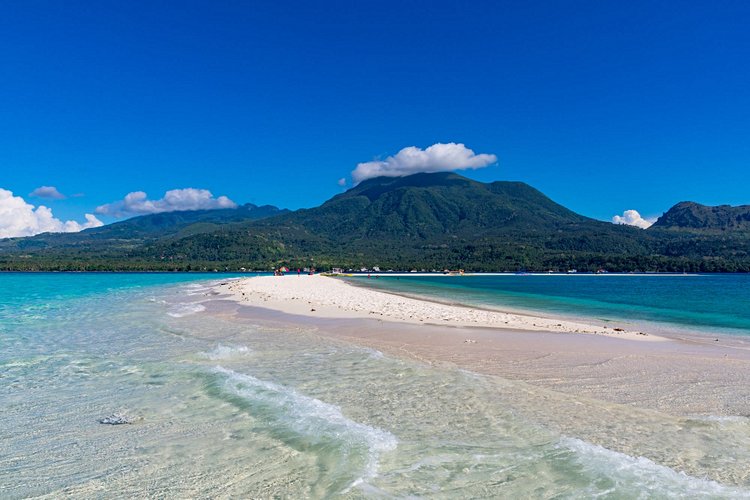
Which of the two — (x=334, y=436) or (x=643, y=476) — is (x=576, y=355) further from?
A: (x=334, y=436)

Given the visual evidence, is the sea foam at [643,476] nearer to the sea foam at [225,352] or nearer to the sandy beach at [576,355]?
the sandy beach at [576,355]

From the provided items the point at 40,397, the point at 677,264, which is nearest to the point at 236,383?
the point at 40,397

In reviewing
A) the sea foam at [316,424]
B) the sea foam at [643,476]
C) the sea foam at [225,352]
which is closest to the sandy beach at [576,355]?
the sea foam at [643,476]

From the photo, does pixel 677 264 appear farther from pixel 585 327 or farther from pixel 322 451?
pixel 322 451

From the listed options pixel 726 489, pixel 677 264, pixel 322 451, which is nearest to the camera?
pixel 726 489

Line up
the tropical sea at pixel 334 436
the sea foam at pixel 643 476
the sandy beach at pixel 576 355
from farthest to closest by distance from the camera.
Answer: the sandy beach at pixel 576 355
the tropical sea at pixel 334 436
the sea foam at pixel 643 476

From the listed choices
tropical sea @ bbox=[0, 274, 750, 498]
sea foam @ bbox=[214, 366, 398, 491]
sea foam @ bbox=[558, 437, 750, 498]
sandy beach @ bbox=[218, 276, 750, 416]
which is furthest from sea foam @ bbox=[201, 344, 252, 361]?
sea foam @ bbox=[558, 437, 750, 498]
